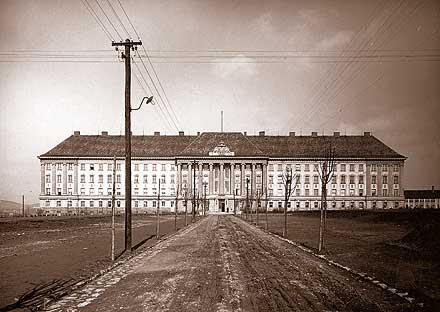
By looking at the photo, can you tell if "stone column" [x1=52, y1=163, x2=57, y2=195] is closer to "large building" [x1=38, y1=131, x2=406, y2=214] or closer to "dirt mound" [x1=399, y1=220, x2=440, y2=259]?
"large building" [x1=38, y1=131, x2=406, y2=214]

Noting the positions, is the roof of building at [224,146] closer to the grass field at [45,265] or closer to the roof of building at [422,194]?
the roof of building at [422,194]

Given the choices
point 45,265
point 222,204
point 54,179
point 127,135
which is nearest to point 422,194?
point 222,204

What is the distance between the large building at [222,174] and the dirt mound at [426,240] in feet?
293

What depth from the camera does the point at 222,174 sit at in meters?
118

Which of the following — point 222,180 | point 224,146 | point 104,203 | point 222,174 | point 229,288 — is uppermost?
point 224,146

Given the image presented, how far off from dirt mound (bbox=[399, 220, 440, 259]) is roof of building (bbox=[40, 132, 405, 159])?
91.3 meters

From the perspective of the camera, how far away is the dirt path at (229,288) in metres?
9.83

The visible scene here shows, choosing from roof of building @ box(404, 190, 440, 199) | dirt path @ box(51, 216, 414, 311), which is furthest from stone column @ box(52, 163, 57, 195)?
dirt path @ box(51, 216, 414, 311)

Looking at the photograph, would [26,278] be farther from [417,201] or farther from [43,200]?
[417,201]

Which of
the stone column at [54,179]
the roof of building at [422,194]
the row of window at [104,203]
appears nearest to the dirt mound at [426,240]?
the row of window at [104,203]

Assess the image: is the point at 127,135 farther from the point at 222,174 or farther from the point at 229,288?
the point at 222,174

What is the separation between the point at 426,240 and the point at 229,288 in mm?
14556

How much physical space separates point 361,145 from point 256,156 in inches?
1069

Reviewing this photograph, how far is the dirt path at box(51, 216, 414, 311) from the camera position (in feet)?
32.2
